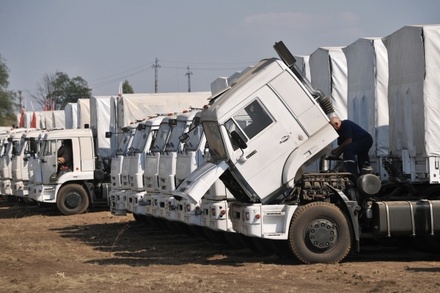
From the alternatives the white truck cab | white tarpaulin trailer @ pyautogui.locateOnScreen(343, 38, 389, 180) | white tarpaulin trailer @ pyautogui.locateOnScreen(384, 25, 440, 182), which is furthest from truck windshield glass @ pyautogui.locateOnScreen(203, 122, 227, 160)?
the white truck cab

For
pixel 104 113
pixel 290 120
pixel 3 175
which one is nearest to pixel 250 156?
pixel 290 120

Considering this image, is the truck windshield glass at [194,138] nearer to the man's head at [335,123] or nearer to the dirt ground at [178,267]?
the dirt ground at [178,267]

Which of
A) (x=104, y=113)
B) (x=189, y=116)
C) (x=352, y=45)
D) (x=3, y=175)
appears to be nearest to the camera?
(x=352, y=45)

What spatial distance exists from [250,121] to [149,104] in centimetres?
1325

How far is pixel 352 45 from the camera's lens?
18203mm

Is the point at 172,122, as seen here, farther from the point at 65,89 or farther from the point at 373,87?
the point at 65,89

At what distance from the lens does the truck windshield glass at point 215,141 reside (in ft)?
49.1

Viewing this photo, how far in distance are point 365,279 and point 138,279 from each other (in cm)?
309

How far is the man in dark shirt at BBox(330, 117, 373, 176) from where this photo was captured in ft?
51.4

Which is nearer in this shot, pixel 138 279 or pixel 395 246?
pixel 138 279

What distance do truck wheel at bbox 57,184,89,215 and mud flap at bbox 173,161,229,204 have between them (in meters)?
14.4

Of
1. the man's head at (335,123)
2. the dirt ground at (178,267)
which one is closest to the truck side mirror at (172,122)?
the dirt ground at (178,267)

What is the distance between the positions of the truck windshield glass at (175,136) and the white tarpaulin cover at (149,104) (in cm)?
764

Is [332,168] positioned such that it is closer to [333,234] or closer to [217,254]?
[333,234]
